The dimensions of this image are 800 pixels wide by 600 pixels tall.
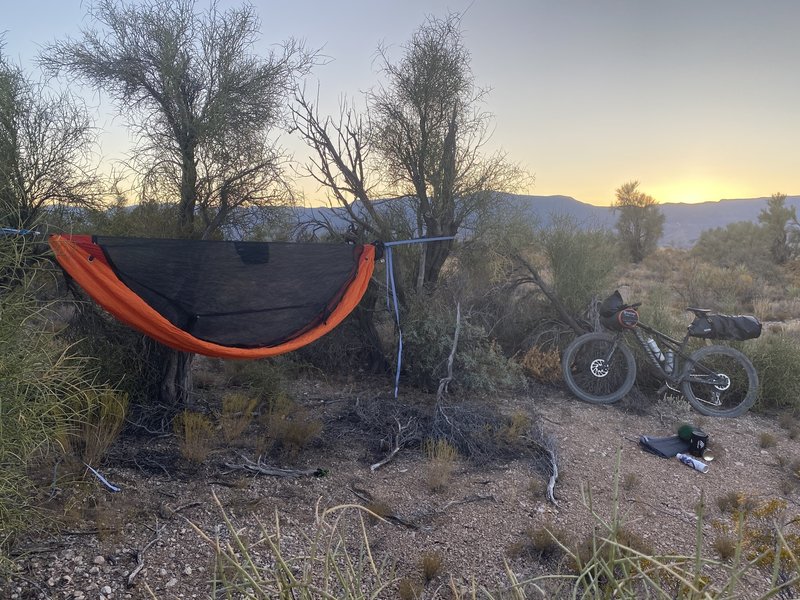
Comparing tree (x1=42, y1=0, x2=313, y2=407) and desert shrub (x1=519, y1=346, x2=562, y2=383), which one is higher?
tree (x1=42, y1=0, x2=313, y2=407)

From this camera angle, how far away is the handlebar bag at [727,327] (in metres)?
5.29

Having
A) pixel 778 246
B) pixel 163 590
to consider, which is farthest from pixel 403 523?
pixel 778 246

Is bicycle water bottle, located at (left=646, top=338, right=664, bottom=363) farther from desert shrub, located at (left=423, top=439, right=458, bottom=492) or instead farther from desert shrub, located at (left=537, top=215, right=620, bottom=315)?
desert shrub, located at (left=423, top=439, right=458, bottom=492)

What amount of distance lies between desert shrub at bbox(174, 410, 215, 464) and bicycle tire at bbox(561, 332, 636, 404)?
3281 mm

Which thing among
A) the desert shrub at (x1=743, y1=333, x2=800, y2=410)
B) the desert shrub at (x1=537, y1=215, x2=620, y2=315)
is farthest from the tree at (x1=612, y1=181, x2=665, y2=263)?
the desert shrub at (x1=743, y1=333, x2=800, y2=410)

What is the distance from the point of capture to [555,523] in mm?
3312

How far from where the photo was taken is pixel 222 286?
13.5 ft

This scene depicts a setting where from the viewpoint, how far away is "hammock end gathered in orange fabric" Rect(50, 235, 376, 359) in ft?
11.6

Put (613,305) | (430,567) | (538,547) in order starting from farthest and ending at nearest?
1. (613,305)
2. (538,547)
3. (430,567)

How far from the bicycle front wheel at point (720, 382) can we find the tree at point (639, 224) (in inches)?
550

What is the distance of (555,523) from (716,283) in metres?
10.9

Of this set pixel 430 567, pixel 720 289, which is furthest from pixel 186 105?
pixel 720 289

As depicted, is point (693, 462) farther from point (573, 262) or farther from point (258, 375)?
point (258, 375)

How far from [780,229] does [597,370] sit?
15.5 m
